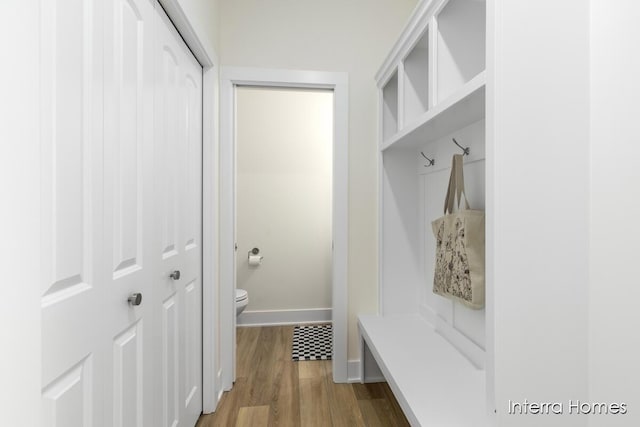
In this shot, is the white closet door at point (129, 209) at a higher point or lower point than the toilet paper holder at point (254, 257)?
higher

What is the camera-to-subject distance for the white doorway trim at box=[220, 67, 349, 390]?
6.74 feet

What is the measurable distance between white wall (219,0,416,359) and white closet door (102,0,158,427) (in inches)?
41.7

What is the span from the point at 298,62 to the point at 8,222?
6.32ft

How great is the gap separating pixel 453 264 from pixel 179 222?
121cm

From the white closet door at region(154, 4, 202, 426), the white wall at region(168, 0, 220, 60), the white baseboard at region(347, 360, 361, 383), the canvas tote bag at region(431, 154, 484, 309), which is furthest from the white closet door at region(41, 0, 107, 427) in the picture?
the white baseboard at region(347, 360, 361, 383)

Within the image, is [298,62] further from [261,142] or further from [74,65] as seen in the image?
[74,65]

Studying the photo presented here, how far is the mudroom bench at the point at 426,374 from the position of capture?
1.15 metres

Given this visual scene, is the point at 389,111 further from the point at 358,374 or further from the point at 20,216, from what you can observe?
the point at 20,216

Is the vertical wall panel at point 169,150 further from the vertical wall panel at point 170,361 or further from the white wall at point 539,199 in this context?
the white wall at point 539,199

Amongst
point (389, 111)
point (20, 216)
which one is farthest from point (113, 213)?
point (389, 111)

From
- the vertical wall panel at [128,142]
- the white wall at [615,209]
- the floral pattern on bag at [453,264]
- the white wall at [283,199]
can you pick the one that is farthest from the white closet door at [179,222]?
the white wall at [283,199]

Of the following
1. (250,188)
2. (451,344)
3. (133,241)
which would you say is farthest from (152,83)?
(250,188)

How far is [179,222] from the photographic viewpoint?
149cm

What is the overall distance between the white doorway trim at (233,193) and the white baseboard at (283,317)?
46.0 inches
